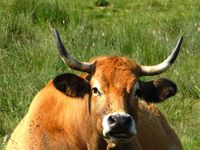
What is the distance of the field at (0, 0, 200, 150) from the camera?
999cm

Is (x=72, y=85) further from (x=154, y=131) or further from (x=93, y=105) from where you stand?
(x=154, y=131)

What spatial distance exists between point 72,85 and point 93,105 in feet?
0.94

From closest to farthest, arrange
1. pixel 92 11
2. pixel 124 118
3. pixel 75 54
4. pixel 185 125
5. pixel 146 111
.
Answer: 1. pixel 124 118
2. pixel 146 111
3. pixel 185 125
4. pixel 75 54
5. pixel 92 11

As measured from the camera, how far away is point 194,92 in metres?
11.1

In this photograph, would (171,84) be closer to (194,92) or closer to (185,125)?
(185,125)

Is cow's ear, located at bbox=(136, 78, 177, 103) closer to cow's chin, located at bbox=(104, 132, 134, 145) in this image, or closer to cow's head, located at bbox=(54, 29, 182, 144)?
cow's head, located at bbox=(54, 29, 182, 144)

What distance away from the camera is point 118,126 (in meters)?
6.09

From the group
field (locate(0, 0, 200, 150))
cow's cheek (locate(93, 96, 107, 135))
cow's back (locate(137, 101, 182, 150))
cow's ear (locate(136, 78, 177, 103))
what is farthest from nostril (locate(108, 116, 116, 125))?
field (locate(0, 0, 200, 150))

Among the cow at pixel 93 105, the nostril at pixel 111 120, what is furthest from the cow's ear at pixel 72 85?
the nostril at pixel 111 120

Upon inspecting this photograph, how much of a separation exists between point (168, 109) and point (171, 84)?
3.32 m

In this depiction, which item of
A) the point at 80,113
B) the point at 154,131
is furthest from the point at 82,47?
the point at 80,113

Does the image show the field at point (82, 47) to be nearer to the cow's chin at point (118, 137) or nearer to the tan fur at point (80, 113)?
the tan fur at point (80, 113)

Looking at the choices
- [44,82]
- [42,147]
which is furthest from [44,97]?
[44,82]

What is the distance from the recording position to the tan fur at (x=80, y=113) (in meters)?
6.45
